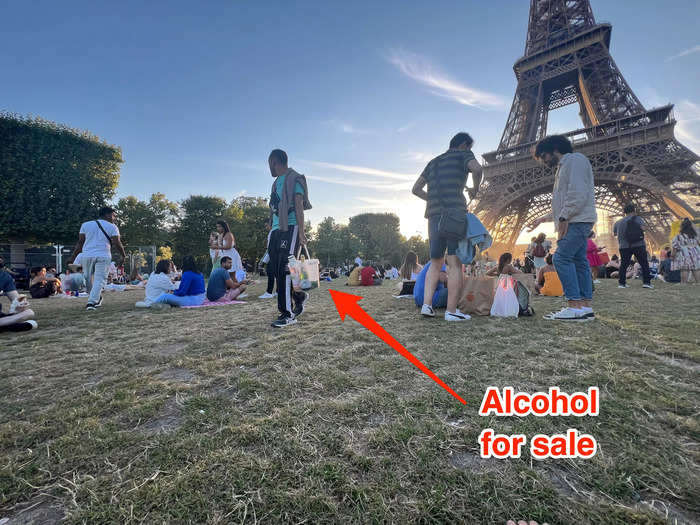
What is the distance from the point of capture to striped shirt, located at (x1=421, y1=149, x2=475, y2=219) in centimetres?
381

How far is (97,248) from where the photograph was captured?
5.59m

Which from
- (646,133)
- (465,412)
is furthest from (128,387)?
(646,133)

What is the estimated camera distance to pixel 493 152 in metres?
26.6

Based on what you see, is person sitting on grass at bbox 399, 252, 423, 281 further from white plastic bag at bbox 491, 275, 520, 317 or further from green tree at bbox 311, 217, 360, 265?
green tree at bbox 311, 217, 360, 265

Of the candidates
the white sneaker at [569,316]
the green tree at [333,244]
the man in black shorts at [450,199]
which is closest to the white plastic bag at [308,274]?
the man in black shorts at [450,199]

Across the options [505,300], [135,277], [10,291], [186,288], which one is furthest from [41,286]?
[505,300]

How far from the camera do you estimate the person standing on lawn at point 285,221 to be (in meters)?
3.63

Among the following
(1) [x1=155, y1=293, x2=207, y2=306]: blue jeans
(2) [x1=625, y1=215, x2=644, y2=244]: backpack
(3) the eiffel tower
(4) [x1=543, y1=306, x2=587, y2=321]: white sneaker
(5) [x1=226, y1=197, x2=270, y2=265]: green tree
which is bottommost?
(1) [x1=155, y1=293, x2=207, y2=306]: blue jeans

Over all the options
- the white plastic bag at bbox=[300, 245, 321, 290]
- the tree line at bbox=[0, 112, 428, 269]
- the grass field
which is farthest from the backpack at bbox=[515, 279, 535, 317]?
the tree line at bbox=[0, 112, 428, 269]

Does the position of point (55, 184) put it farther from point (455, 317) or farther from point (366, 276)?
point (455, 317)

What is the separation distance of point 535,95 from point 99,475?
36899mm

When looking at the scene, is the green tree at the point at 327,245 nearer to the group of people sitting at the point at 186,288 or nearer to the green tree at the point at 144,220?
the green tree at the point at 144,220

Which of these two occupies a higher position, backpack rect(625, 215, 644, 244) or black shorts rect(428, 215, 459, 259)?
backpack rect(625, 215, 644, 244)

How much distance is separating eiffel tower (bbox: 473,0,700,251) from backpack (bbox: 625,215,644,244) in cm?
1410
